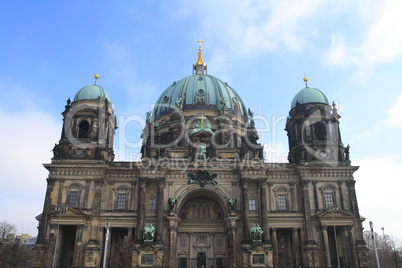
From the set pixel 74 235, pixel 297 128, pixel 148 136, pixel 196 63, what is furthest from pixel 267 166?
pixel 196 63

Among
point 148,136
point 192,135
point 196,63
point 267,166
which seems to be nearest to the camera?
point 267,166

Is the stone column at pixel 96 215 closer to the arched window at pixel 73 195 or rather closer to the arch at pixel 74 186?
the arch at pixel 74 186

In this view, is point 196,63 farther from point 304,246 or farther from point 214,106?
point 304,246

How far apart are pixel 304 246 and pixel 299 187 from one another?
6967mm

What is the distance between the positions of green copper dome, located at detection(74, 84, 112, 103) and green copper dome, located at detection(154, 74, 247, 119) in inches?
456

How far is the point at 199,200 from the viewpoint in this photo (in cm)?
4972

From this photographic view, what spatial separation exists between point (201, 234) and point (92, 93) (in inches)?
903

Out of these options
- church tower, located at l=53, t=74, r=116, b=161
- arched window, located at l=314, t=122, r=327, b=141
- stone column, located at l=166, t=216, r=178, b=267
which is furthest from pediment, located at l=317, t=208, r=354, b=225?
church tower, located at l=53, t=74, r=116, b=161

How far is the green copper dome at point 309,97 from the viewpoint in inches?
2025

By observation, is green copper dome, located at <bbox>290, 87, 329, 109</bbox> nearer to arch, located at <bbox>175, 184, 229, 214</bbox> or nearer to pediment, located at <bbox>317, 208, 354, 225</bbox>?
pediment, located at <bbox>317, 208, 354, 225</bbox>

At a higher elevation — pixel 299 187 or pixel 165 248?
pixel 299 187

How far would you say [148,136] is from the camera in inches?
2233

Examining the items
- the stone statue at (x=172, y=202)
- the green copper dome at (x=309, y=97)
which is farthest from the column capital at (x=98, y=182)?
the green copper dome at (x=309, y=97)

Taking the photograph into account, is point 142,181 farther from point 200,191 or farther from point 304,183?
point 304,183
